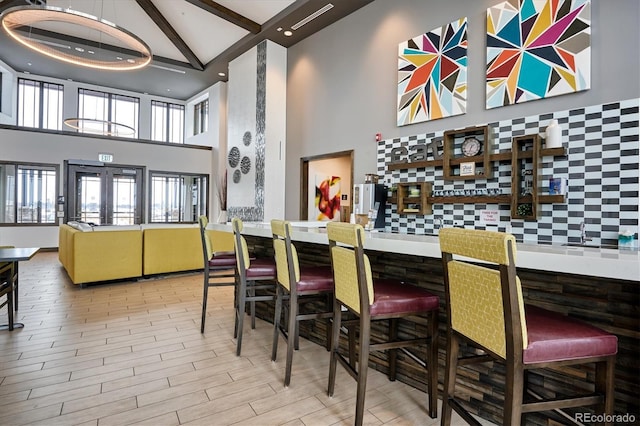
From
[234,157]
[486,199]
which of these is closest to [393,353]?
[486,199]

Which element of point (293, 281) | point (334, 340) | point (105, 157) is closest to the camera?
point (334, 340)

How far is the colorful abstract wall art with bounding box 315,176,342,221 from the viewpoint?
6.18m

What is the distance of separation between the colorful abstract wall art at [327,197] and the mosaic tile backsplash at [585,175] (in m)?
2.77

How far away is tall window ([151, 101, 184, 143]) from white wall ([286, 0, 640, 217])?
21.9ft

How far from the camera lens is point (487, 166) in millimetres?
3527

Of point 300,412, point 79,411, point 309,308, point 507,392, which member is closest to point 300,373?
point 300,412

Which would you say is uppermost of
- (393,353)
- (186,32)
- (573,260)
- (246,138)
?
(186,32)

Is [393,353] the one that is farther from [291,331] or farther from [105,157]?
[105,157]

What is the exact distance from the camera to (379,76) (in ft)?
16.4

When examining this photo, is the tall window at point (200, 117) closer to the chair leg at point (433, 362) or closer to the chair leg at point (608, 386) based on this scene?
the chair leg at point (433, 362)

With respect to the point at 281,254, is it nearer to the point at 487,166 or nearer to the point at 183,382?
the point at 183,382

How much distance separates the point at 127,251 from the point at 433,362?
5.00 meters

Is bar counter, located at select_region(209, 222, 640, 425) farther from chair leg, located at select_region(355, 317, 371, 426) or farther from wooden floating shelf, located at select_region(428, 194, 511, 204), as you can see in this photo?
wooden floating shelf, located at select_region(428, 194, 511, 204)

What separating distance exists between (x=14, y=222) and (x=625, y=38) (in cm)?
1158
